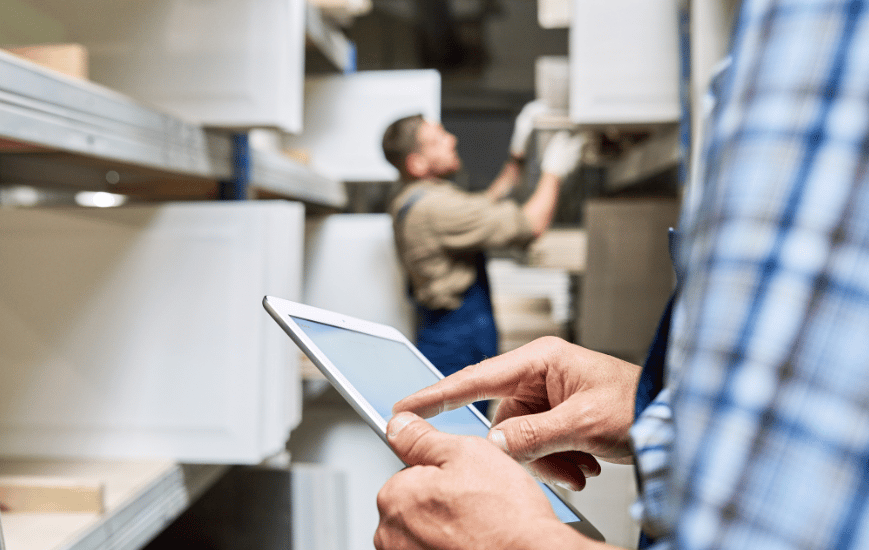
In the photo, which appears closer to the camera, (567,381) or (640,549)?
(640,549)

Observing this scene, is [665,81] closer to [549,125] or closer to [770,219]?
[549,125]

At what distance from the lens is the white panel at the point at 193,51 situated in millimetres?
1063

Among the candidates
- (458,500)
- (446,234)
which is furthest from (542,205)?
(458,500)

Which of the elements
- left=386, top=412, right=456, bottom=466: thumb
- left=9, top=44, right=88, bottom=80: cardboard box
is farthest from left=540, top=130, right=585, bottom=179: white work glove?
left=386, top=412, right=456, bottom=466: thumb

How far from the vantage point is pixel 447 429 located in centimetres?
47

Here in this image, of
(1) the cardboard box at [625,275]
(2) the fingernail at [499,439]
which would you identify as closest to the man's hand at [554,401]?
(2) the fingernail at [499,439]

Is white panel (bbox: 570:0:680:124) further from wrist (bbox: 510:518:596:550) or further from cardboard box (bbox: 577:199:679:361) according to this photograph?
wrist (bbox: 510:518:596:550)

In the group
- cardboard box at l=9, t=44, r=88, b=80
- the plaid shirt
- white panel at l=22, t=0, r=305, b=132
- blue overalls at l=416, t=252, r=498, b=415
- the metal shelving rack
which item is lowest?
blue overalls at l=416, t=252, r=498, b=415

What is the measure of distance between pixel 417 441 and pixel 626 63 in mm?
1188

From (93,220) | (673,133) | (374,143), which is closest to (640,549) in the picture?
(93,220)

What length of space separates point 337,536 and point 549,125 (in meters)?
1.17

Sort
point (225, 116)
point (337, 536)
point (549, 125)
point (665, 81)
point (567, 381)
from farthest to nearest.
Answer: point (549, 125) → point (665, 81) → point (337, 536) → point (225, 116) → point (567, 381)

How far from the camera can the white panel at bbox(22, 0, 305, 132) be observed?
1.06m

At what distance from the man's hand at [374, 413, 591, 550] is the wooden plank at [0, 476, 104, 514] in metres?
0.48
